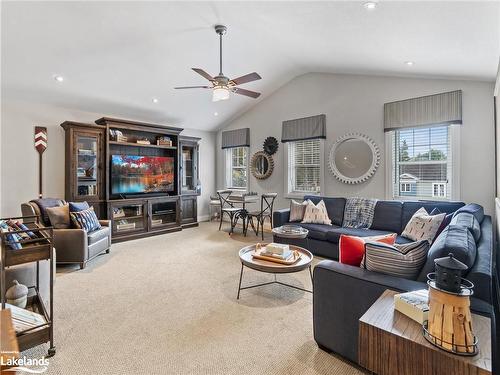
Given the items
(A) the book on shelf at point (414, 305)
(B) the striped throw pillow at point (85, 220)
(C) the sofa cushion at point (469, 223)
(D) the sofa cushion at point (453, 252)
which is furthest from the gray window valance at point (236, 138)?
(A) the book on shelf at point (414, 305)

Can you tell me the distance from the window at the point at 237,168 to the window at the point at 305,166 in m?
1.36

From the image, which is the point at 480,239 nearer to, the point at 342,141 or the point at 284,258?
the point at 284,258

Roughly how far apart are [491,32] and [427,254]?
2069 millimetres

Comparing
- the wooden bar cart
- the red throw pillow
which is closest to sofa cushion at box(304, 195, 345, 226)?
the red throw pillow

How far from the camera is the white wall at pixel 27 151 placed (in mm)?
4391

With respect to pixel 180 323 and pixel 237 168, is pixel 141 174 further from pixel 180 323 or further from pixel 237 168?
pixel 180 323

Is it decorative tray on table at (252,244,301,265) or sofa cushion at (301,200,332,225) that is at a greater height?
sofa cushion at (301,200,332,225)

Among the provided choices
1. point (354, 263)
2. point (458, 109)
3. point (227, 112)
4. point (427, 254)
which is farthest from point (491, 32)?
point (227, 112)

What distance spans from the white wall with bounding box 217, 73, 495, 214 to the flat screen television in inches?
68.5

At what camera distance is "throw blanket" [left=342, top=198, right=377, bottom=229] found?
13.9 feet

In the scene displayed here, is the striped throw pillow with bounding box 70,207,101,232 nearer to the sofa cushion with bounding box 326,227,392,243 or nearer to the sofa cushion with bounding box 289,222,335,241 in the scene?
the sofa cushion with bounding box 289,222,335,241

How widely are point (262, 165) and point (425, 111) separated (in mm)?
3380

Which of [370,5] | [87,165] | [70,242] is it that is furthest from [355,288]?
[87,165]

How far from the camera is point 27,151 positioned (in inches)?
180
